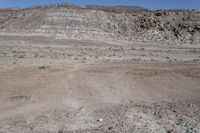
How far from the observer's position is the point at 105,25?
5197cm

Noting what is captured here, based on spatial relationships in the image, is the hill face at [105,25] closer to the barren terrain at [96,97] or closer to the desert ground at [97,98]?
the barren terrain at [96,97]

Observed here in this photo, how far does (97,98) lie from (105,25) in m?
39.5

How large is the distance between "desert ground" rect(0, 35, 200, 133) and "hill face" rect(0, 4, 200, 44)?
2614cm

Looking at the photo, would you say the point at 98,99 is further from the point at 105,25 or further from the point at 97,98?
the point at 105,25

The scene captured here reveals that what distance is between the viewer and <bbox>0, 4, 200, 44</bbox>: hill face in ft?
155

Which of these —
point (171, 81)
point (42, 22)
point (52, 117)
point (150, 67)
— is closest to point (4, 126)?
point (52, 117)

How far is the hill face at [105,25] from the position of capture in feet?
155

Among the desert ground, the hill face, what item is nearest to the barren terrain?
the desert ground

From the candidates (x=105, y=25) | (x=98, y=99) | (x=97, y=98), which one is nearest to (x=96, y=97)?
(x=97, y=98)

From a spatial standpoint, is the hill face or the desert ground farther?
the hill face

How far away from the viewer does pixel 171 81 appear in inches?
677

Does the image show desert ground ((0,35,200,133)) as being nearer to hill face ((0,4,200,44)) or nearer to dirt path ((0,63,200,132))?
dirt path ((0,63,200,132))

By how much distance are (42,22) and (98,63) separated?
30.8 m

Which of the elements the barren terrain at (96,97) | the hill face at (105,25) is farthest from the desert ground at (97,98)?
the hill face at (105,25)
